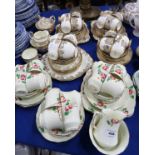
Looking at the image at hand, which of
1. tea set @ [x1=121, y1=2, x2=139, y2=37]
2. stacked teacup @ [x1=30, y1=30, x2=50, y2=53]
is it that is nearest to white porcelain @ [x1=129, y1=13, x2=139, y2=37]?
tea set @ [x1=121, y1=2, x2=139, y2=37]

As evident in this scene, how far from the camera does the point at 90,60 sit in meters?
0.80

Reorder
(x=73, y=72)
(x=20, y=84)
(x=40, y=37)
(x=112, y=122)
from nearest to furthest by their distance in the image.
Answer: (x=112, y=122)
(x=20, y=84)
(x=73, y=72)
(x=40, y=37)

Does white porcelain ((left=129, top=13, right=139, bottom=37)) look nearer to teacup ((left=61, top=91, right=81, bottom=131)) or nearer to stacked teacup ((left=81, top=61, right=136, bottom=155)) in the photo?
stacked teacup ((left=81, top=61, right=136, bottom=155))

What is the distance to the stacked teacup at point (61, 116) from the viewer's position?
57 centimetres

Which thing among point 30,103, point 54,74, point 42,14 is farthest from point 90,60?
point 42,14

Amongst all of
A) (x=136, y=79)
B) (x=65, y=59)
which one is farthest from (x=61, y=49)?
(x=136, y=79)

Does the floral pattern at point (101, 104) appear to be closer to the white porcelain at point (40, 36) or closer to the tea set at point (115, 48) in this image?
the tea set at point (115, 48)

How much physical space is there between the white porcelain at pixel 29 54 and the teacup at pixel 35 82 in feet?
0.52

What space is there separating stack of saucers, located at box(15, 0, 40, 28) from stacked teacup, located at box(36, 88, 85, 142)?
449 mm

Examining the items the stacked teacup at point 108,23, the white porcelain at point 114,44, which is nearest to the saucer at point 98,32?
the stacked teacup at point 108,23

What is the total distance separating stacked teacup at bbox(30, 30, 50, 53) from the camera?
2.78 feet

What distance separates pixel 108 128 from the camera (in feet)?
1.82

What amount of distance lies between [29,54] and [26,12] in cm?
21

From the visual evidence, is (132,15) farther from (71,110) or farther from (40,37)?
(71,110)
